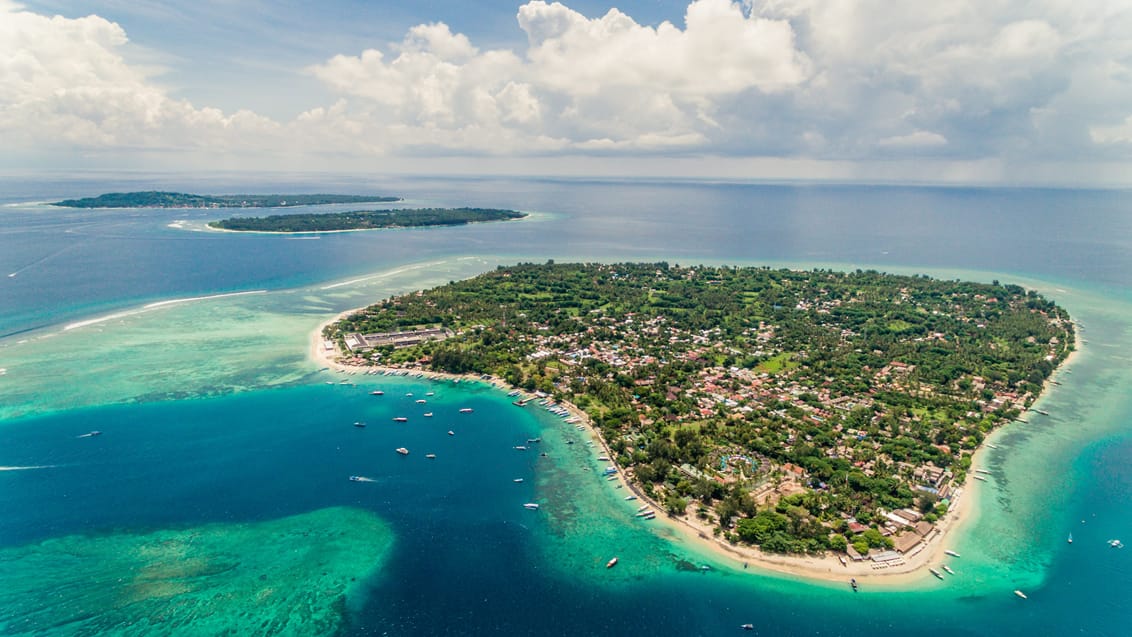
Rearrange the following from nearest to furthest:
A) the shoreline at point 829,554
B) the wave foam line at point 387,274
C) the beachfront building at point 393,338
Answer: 1. the shoreline at point 829,554
2. the beachfront building at point 393,338
3. the wave foam line at point 387,274

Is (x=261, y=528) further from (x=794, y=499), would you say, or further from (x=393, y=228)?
(x=393, y=228)

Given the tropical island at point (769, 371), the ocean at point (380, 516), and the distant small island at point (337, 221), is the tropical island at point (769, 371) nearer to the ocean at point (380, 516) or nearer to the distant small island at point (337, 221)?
the ocean at point (380, 516)

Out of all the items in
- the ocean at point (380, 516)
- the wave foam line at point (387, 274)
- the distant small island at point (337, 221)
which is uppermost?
the distant small island at point (337, 221)

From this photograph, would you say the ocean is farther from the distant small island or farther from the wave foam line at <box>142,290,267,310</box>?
the distant small island

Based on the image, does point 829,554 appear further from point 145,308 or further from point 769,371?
point 145,308

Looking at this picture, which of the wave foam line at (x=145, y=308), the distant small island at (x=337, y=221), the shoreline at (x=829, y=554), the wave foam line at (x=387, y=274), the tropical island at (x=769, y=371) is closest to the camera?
the shoreline at (x=829, y=554)

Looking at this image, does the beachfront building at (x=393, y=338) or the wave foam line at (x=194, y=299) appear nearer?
the beachfront building at (x=393, y=338)

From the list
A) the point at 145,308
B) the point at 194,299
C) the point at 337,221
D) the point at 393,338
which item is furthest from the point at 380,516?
the point at 337,221

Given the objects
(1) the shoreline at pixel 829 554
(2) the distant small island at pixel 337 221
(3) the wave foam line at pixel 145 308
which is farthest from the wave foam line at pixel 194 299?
(2) the distant small island at pixel 337 221
